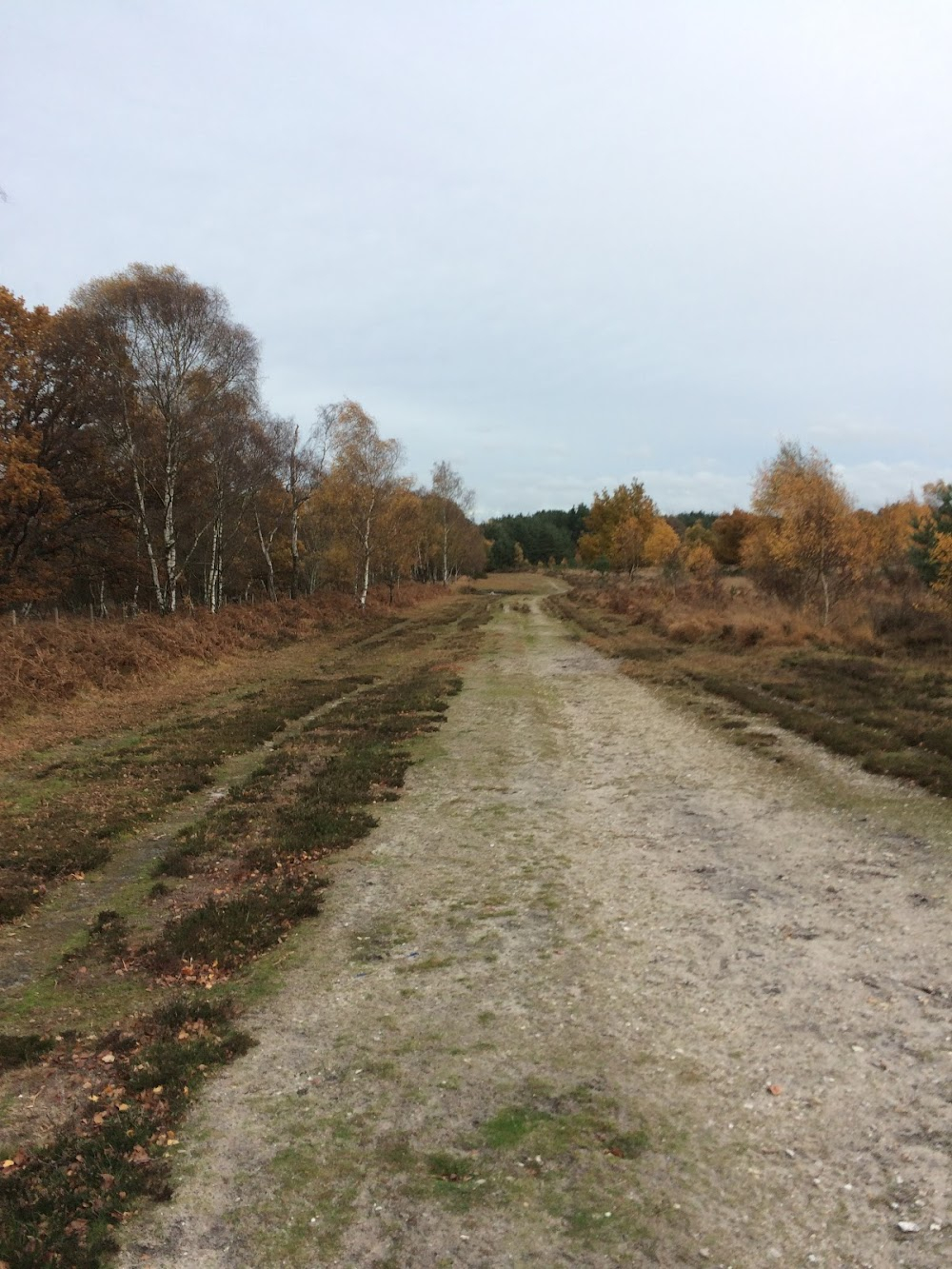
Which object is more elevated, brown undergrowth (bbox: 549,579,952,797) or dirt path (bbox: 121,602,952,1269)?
brown undergrowth (bbox: 549,579,952,797)

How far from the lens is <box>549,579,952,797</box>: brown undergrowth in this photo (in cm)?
1112

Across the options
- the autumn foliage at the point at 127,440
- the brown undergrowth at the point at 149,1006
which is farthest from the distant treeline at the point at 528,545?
the brown undergrowth at the point at 149,1006

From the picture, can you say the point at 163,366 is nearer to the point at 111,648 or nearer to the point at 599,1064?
the point at 111,648

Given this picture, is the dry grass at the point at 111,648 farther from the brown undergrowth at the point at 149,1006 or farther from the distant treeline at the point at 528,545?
the distant treeline at the point at 528,545

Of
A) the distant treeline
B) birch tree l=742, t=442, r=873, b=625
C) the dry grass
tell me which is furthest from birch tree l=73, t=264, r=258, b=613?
the distant treeline

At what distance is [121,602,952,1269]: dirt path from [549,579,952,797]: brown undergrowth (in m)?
3.05

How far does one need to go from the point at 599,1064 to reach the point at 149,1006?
297cm

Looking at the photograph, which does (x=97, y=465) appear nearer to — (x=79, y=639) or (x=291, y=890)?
(x=79, y=639)

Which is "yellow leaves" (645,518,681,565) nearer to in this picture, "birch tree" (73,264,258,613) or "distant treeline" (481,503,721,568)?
"birch tree" (73,264,258,613)

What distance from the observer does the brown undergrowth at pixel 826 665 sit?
1112 centimetres

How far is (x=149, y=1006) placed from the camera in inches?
192

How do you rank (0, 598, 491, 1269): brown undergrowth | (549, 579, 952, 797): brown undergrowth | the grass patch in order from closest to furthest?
the grass patch
(0, 598, 491, 1269): brown undergrowth
(549, 579, 952, 797): brown undergrowth

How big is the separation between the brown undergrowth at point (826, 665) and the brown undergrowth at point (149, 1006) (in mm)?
7131

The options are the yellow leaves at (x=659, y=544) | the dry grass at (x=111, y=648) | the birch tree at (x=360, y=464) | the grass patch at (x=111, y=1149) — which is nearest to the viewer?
the grass patch at (x=111, y=1149)
